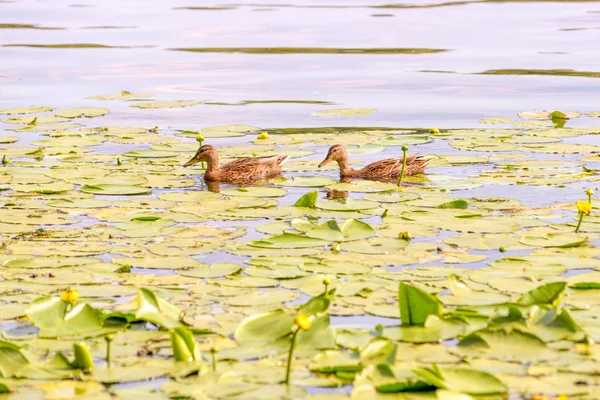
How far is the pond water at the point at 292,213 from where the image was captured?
5262 mm

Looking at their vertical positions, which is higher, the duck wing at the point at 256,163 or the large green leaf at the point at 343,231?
the duck wing at the point at 256,163

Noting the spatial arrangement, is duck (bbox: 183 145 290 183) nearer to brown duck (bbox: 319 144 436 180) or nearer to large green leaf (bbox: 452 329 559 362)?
brown duck (bbox: 319 144 436 180)

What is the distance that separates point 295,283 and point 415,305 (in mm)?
986

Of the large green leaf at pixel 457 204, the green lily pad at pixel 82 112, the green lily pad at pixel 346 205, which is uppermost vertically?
the green lily pad at pixel 82 112

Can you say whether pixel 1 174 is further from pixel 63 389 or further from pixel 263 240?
pixel 63 389

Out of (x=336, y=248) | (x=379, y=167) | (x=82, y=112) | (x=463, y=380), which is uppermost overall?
(x=82, y=112)

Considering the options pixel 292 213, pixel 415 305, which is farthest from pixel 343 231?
pixel 415 305

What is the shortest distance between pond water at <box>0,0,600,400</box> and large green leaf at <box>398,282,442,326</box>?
100 mm

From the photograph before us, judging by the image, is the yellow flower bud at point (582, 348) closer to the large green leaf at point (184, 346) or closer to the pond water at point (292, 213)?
the pond water at point (292, 213)

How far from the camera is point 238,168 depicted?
1014 cm

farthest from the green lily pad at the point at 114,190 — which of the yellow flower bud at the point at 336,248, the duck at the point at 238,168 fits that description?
the yellow flower bud at the point at 336,248

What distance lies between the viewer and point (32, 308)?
18.6ft

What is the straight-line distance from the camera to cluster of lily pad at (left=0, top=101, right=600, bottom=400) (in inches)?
197

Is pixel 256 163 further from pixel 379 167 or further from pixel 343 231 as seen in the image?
pixel 343 231
